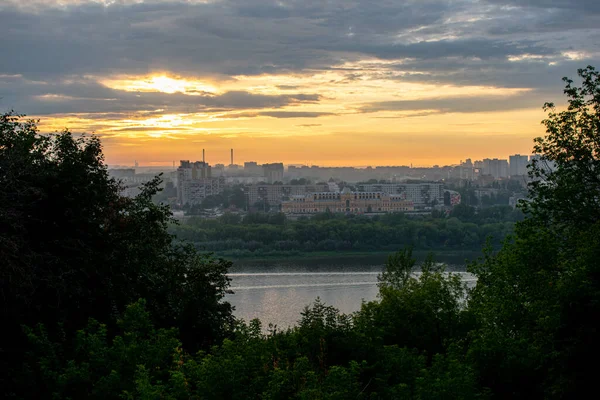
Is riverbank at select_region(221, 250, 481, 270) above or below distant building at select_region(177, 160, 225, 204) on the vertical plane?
below

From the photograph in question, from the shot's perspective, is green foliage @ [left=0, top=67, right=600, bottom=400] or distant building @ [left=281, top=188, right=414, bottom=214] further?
distant building @ [left=281, top=188, right=414, bottom=214]

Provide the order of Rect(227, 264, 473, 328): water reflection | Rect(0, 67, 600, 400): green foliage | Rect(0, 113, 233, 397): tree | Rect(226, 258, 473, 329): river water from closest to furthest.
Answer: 1. Rect(0, 67, 600, 400): green foliage
2. Rect(0, 113, 233, 397): tree
3. Rect(227, 264, 473, 328): water reflection
4. Rect(226, 258, 473, 329): river water

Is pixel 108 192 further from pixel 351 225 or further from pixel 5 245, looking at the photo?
pixel 351 225

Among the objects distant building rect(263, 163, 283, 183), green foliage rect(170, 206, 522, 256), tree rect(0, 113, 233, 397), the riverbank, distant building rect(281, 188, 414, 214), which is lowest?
the riverbank

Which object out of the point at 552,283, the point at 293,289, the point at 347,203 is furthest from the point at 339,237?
the point at 347,203

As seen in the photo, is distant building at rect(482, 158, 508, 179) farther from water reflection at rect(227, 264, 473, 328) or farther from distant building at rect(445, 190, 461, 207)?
water reflection at rect(227, 264, 473, 328)

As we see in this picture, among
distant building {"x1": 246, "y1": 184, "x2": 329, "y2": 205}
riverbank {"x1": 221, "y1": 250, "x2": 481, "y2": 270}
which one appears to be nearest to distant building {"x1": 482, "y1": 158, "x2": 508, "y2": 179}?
distant building {"x1": 246, "y1": 184, "x2": 329, "y2": 205}

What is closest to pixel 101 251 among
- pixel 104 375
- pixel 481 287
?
pixel 104 375
